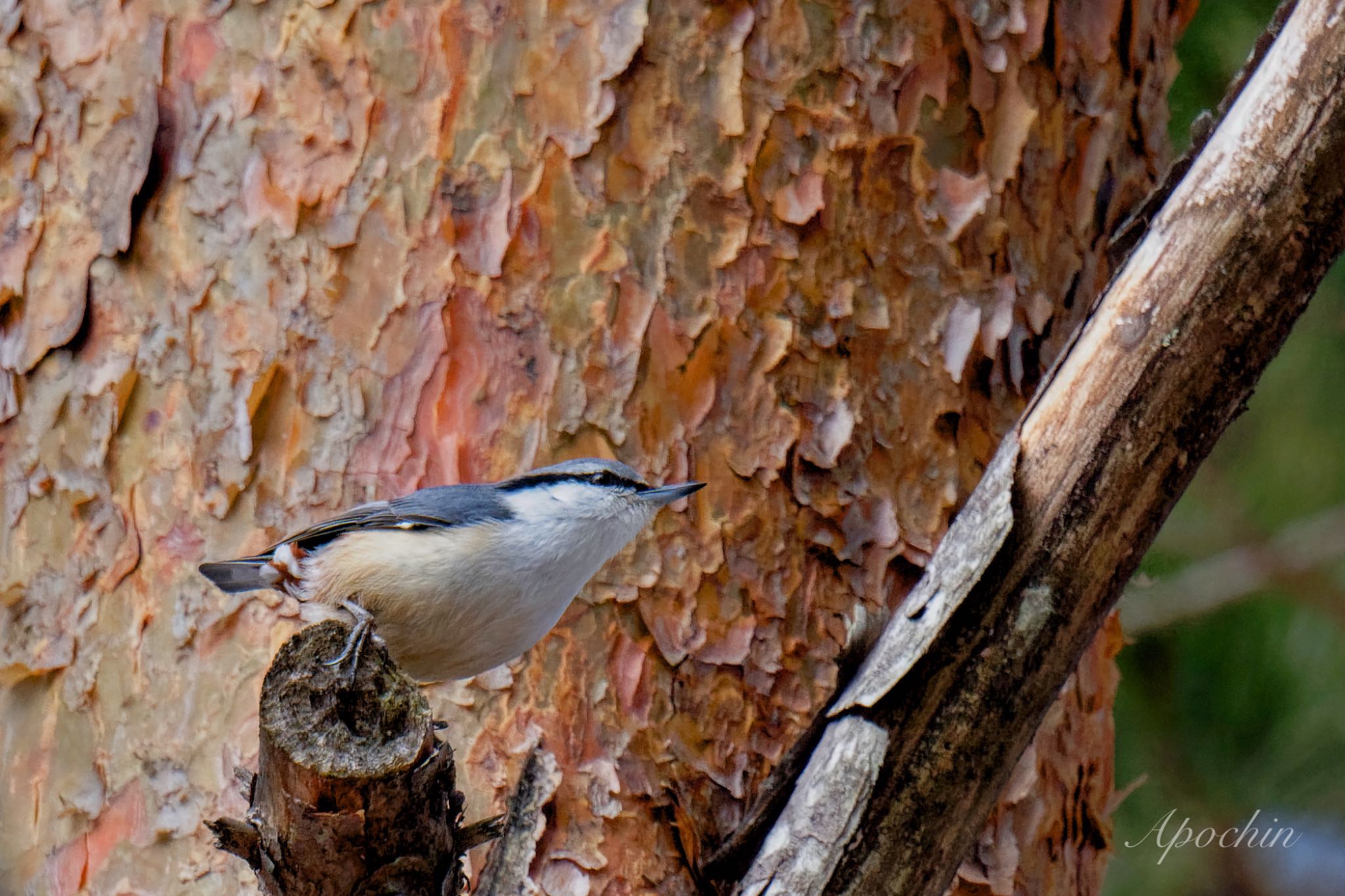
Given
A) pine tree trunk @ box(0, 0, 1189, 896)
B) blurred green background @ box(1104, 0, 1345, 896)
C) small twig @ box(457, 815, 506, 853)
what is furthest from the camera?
blurred green background @ box(1104, 0, 1345, 896)

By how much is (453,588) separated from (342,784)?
1.40ft

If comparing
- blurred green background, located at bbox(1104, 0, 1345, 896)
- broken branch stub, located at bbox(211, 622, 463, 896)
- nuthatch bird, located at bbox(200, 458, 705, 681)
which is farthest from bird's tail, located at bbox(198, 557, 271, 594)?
blurred green background, located at bbox(1104, 0, 1345, 896)

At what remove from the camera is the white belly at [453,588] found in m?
1.50

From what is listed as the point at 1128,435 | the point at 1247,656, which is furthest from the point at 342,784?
the point at 1247,656

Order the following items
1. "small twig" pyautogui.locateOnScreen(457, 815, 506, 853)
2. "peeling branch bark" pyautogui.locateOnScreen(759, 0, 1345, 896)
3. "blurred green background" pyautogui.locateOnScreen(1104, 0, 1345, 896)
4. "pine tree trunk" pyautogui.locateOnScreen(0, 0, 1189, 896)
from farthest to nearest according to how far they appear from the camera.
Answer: "blurred green background" pyautogui.locateOnScreen(1104, 0, 1345, 896), "pine tree trunk" pyautogui.locateOnScreen(0, 0, 1189, 896), "peeling branch bark" pyautogui.locateOnScreen(759, 0, 1345, 896), "small twig" pyautogui.locateOnScreen(457, 815, 506, 853)

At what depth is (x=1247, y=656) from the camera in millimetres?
3510

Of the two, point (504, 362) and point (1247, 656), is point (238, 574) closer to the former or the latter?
point (504, 362)

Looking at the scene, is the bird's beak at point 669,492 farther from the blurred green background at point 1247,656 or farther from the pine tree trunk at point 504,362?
the blurred green background at point 1247,656

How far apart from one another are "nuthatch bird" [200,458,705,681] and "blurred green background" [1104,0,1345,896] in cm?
199

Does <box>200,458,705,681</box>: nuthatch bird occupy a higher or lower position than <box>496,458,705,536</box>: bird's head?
lower

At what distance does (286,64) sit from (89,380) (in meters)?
0.53

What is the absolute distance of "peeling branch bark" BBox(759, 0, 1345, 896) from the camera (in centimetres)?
143

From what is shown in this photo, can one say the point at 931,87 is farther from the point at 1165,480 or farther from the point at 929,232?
the point at 1165,480

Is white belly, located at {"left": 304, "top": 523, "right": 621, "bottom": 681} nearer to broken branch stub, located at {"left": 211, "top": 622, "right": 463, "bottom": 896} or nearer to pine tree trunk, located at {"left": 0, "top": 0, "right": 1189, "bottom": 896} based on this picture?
pine tree trunk, located at {"left": 0, "top": 0, "right": 1189, "bottom": 896}
